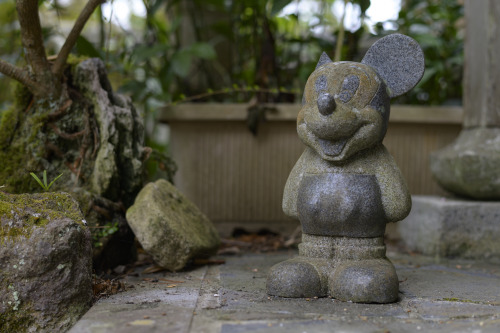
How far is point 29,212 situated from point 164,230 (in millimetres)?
671

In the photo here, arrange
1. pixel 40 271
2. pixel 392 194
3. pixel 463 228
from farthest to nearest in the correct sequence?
pixel 463 228 → pixel 392 194 → pixel 40 271

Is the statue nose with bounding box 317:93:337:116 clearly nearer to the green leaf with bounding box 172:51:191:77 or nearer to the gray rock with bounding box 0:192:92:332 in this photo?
the gray rock with bounding box 0:192:92:332

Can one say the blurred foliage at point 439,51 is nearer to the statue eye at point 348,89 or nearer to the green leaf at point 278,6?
the green leaf at point 278,6

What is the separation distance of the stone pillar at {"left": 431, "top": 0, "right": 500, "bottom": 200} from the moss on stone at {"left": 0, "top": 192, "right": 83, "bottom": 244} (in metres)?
2.38

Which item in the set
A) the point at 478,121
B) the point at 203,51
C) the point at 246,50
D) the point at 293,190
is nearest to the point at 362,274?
the point at 293,190

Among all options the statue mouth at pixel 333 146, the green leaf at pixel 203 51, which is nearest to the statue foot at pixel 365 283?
the statue mouth at pixel 333 146

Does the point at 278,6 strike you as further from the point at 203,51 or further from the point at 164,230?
the point at 164,230

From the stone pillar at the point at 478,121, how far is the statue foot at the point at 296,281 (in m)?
1.56

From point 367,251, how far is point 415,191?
2046mm

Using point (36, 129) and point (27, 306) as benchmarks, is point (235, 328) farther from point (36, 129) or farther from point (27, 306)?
point (36, 129)

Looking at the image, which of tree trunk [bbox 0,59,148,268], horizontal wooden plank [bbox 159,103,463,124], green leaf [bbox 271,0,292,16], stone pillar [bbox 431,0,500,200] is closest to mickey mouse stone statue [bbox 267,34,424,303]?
tree trunk [bbox 0,59,148,268]

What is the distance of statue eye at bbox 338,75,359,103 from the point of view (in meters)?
2.31

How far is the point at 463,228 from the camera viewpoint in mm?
3271

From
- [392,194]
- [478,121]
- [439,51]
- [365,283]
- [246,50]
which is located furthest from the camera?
[246,50]
